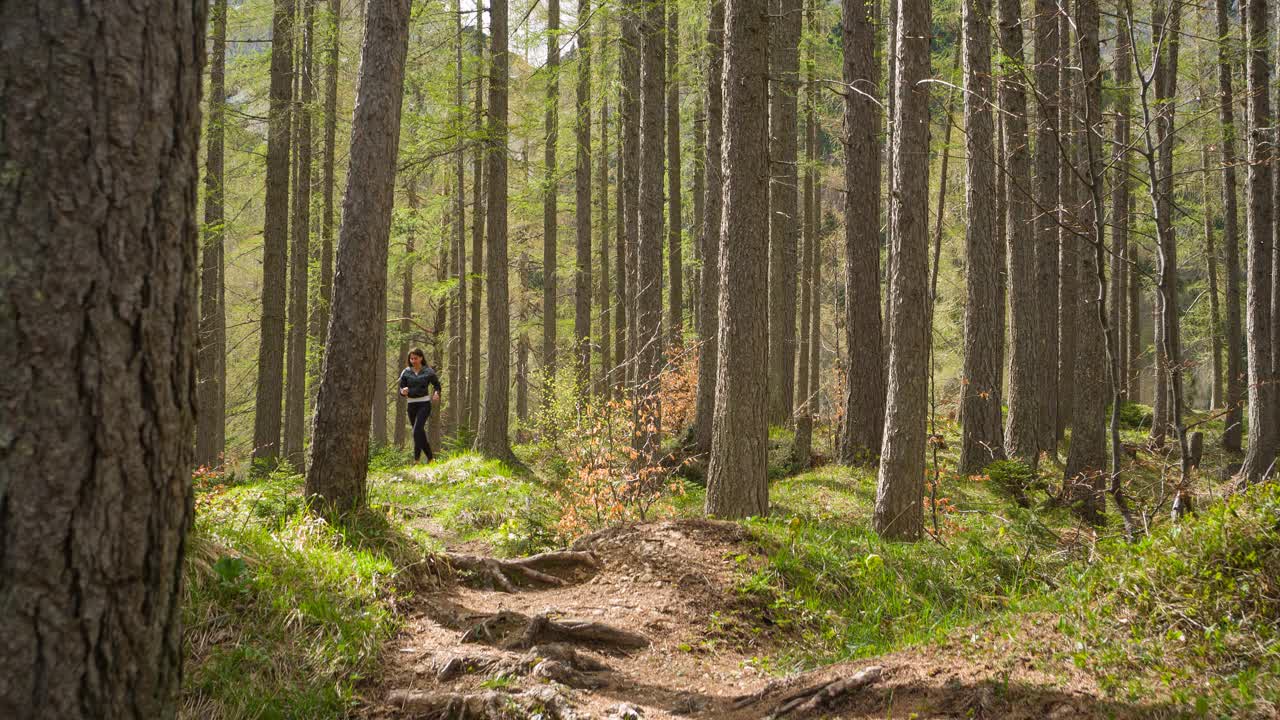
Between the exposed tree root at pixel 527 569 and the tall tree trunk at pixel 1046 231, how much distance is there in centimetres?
786

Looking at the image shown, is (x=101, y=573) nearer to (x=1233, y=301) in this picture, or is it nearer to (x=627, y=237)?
(x=627, y=237)

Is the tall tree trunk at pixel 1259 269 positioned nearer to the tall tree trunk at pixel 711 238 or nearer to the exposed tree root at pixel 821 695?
the tall tree trunk at pixel 711 238

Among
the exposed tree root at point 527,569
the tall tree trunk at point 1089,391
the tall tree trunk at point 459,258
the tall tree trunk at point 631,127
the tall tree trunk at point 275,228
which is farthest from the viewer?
the tall tree trunk at point 459,258

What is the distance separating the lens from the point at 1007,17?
1068cm

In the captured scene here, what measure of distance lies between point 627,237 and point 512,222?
580cm

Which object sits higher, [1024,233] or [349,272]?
[1024,233]

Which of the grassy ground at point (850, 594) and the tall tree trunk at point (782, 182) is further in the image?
the tall tree trunk at point (782, 182)

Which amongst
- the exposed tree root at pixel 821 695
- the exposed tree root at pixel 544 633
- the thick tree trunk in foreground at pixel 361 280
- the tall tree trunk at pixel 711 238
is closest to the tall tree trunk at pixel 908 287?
the exposed tree root at pixel 544 633

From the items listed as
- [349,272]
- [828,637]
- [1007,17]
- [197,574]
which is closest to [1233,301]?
[1007,17]

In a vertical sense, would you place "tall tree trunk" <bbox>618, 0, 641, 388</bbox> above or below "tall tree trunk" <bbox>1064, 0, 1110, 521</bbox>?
above

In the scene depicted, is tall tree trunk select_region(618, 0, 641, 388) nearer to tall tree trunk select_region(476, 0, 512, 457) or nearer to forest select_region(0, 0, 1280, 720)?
forest select_region(0, 0, 1280, 720)

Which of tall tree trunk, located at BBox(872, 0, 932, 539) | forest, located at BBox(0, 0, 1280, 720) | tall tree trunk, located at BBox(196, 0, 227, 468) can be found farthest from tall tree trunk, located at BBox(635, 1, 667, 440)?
tall tree trunk, located at BBox(196, 0, 227, 468)

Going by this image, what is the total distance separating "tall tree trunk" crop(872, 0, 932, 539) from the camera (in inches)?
269

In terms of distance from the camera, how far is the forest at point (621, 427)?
6.08 ft
